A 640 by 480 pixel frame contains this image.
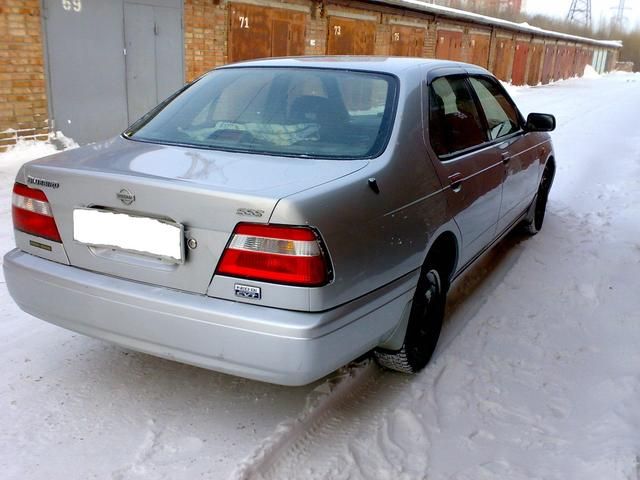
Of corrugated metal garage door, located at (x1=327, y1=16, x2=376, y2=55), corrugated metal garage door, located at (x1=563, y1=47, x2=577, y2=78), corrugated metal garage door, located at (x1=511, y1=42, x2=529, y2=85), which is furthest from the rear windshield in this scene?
corrugated metal garage door, located at (x1=563, y1=47, x2=577, y2=78)

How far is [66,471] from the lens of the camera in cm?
228

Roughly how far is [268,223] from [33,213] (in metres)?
1.12

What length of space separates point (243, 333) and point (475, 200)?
5.77 feet

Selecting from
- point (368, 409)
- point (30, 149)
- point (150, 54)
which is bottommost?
point (368, 409)

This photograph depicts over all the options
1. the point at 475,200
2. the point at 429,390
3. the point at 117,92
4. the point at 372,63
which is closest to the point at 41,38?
the point at 117,92

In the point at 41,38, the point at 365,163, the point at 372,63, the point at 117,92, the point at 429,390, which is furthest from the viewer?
the point at 117,92

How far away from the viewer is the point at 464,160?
3.28 metres

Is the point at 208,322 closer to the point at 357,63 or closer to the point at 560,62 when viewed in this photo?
the point at 357,63

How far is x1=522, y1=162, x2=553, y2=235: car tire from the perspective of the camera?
17.2 feet

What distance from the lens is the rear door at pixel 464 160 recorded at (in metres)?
3.09

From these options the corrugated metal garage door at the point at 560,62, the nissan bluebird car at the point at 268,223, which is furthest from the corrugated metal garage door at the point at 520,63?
the nissan bluebird car at the point at 268,223

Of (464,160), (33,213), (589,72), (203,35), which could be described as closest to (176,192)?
(33,213)

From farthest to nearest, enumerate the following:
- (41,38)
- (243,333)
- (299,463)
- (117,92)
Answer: (117,92), (41,38), (299,463), (243,333)

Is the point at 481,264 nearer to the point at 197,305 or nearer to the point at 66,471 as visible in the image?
the point at 197,305
